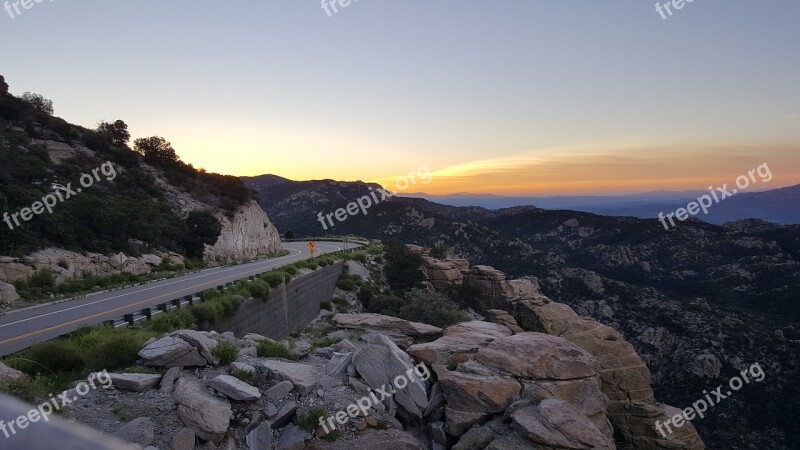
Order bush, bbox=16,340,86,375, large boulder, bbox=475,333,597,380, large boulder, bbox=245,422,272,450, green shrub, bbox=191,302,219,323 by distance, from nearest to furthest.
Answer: large boulder, bbox=245,422,272,450 < bush, bbox=16,340,86,375 < large boulder, bbox=475,333,597,380 < green shrub, bbox=191,302,219,323

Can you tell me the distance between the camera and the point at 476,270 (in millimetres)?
40312

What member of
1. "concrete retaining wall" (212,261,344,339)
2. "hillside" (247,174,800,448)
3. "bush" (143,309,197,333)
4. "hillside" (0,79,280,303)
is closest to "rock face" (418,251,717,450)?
"bush" (143,309,197,333)

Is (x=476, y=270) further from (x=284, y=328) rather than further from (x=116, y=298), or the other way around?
(x=116, y=298)

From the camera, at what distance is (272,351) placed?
11875mm

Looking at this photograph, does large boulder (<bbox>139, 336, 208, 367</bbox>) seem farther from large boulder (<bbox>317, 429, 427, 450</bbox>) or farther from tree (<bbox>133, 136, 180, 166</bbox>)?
tree (<bbox>133, 136, 180, 166</bbox>)

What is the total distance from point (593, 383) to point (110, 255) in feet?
77.7

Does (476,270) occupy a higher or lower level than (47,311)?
lower

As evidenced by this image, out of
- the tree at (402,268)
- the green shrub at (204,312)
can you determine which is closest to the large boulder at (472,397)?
the green shrub at (204,312)

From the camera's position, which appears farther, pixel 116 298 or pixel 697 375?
pixel 697 375

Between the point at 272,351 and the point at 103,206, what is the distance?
20157 mm

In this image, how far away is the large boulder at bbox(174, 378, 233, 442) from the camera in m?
8.31

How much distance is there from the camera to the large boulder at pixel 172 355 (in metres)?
9.76

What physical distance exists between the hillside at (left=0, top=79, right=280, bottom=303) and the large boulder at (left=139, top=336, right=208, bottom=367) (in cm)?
1077

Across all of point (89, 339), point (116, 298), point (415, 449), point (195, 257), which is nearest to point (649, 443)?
point (415, 449)
